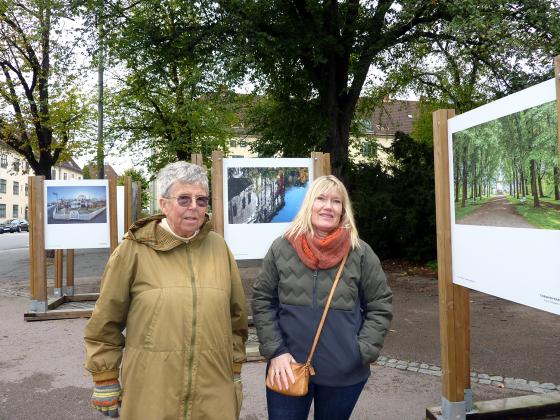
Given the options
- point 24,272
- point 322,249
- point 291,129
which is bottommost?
point 24,272

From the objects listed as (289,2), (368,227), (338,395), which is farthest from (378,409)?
(289,2)

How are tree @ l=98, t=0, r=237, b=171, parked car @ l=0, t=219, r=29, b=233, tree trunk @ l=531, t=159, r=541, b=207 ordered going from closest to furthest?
1. tree trunk @ l=531, t=159, r=541, b=207
2. tree @ l=98, t=0, r=237, b=171
3. parked car @ l=0, t=219, r=29, b=233

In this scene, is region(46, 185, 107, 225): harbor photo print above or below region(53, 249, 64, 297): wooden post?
above

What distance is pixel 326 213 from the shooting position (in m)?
2.43

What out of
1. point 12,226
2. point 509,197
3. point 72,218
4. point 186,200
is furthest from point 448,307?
point 12,226

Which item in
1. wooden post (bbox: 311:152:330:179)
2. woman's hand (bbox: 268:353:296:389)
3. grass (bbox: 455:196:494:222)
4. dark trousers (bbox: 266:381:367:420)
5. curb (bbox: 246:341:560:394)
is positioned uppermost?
wooden post (bbox: 311:152:330:179)

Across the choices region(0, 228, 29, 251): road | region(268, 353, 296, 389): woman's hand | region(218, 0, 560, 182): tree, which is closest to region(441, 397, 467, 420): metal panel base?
region(268, 353, 296, 389): woman's hand

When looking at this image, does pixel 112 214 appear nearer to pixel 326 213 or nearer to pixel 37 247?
pixel 37 247

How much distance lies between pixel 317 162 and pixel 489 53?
6.90m

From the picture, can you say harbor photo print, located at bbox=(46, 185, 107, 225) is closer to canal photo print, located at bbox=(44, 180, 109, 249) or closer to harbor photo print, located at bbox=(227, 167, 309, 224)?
canal photo print, located at bbox=(44, 180, 109, 249)

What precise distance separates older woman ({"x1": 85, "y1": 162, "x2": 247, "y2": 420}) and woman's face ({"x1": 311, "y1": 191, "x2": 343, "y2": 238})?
1.71 feet

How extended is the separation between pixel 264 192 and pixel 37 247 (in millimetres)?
3936

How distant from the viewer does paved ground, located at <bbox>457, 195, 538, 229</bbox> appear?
2902 mm

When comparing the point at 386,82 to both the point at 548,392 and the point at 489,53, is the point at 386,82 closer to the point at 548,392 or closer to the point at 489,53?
the point at 489,53
